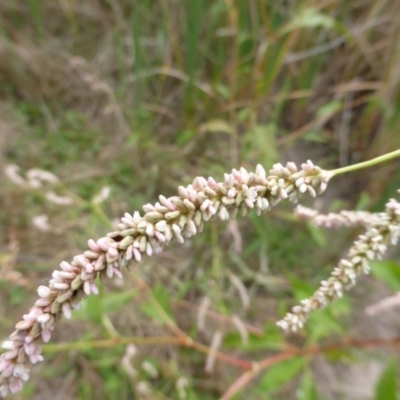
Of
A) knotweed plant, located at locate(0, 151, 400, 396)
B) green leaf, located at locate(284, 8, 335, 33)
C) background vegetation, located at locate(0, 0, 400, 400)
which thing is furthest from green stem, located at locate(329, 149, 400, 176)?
green leaf, located at locate(284, 8, 335, 33)

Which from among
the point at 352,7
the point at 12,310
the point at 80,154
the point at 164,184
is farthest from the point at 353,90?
the point at 12,310

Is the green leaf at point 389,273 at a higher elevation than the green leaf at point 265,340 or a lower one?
higher

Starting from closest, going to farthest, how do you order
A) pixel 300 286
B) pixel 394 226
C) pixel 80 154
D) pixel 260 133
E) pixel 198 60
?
pixel 394 226
pixel 300 286
pixel 260 133
pixel 198 60
pixel 80 154

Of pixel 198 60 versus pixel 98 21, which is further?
pixel 98 21

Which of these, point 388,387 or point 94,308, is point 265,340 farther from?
point 94,308

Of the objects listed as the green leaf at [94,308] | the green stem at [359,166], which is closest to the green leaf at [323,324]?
the green leaf at [94,308]

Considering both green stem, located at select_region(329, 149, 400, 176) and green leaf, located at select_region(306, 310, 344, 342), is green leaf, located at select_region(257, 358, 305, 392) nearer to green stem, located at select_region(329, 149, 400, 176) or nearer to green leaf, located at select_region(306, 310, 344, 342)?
green leaf, located at select_region(306, 310, 344, 342)

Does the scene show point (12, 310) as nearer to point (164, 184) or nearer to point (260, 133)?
Answer: point (164, 184)

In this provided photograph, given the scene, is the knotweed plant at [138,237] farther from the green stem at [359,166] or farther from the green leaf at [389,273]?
the green leaf at [389,273]

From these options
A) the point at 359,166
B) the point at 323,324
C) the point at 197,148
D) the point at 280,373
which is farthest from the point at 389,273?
the point at 197,148
